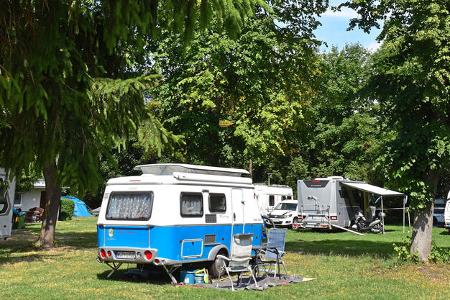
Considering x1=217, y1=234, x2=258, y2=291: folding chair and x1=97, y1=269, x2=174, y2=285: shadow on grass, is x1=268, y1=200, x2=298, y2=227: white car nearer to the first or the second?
x1=97, y1=269, x2=174, y2=285: shadow on grass

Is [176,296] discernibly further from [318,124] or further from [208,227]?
[318,124]

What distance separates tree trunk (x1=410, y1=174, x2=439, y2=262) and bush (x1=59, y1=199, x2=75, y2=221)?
103 feet

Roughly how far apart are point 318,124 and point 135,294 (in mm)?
32485

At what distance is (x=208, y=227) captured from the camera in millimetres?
12172

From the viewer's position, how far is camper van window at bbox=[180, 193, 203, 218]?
11.7 metres

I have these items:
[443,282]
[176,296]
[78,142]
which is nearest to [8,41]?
[78,142]

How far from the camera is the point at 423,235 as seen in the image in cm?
1323

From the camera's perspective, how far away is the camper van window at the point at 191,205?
1173cm

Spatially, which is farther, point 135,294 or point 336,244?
point 336,244

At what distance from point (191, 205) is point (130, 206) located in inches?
50.2

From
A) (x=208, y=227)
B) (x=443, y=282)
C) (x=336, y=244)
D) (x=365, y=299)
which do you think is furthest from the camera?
(x=336, y=244)

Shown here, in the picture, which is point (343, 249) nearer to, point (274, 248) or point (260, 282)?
point (274, 248)

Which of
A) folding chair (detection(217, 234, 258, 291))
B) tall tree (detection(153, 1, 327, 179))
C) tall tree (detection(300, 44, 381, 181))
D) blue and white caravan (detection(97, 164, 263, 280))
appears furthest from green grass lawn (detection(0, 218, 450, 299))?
tall tree (detection(300, 44, 381, 181))

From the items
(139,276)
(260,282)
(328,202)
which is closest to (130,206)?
(139,276)
